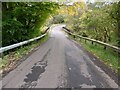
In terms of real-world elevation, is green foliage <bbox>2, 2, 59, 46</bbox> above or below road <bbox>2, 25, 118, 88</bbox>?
above

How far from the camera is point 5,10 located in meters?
18.5

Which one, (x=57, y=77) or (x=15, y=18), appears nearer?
(x=57, y=77)

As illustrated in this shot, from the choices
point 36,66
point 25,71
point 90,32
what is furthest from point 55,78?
point 90,32

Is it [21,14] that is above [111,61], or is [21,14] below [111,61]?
above

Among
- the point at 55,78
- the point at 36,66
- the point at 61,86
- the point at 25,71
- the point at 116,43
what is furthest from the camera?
the point at 116,43

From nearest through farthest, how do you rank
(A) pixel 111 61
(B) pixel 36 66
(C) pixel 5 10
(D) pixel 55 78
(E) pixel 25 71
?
(D) pixel 55 78 < (E) pixel 25 71 < (B) pixel 36 66 < (A) pixel 111 61 < (C) pixel 5 10

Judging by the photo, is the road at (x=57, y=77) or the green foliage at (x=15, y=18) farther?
the green foliage at (x=15, y=18)

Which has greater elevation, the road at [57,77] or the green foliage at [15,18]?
the green foliage at [15,18]

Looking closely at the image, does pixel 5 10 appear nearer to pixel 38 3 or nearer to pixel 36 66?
pixel 38 3

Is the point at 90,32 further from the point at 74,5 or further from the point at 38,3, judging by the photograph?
the point at 38,3

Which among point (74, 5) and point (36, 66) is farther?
point (74, 5)

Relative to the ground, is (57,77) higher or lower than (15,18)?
lower

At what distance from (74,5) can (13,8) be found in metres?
10.2

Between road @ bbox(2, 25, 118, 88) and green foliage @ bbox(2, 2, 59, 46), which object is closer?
road @ bbox(2, 25, 118, 88)
